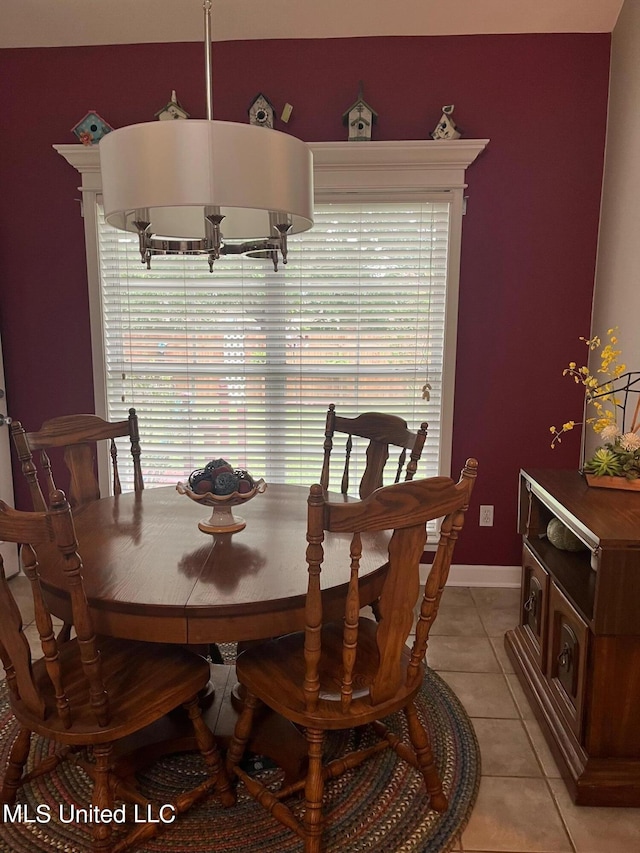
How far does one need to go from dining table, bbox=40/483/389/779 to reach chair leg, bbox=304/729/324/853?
28 centimetres

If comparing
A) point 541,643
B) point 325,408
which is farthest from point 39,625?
point 325,408

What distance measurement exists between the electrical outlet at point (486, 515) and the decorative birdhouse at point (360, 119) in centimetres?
198

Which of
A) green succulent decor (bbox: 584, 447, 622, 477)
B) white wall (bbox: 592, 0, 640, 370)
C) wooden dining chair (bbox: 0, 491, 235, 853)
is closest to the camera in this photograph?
wooden dining chair (bbox: 0, 491, 235, 853)

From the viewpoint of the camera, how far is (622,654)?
5.61 ft

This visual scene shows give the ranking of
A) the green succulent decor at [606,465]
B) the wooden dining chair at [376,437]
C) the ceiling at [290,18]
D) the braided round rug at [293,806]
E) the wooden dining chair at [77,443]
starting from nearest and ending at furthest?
the braided round rug at [293,806] < the green succulent decor at [606,465] < the wooden dining chair at [77,443] < the wooden dining chair at [376,437] < the ceiling at [290,18]

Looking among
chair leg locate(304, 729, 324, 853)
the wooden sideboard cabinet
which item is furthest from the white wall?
chair leg locate(304, 729, 324, 853)

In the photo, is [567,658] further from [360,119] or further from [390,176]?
[360,119]

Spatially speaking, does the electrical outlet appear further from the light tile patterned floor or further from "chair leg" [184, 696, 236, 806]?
"chair leg" [184, 696, 236, 806]

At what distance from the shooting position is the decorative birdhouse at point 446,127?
283cm

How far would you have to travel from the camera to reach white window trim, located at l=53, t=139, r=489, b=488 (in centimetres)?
287

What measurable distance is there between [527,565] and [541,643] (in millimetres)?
314

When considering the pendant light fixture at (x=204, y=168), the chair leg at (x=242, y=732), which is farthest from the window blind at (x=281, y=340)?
the chair leg at (x=242, y=732)

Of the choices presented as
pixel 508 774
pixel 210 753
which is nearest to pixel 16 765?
pixel 210 753

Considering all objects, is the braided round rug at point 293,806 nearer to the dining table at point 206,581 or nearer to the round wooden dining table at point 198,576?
the dining table at point 206,581
